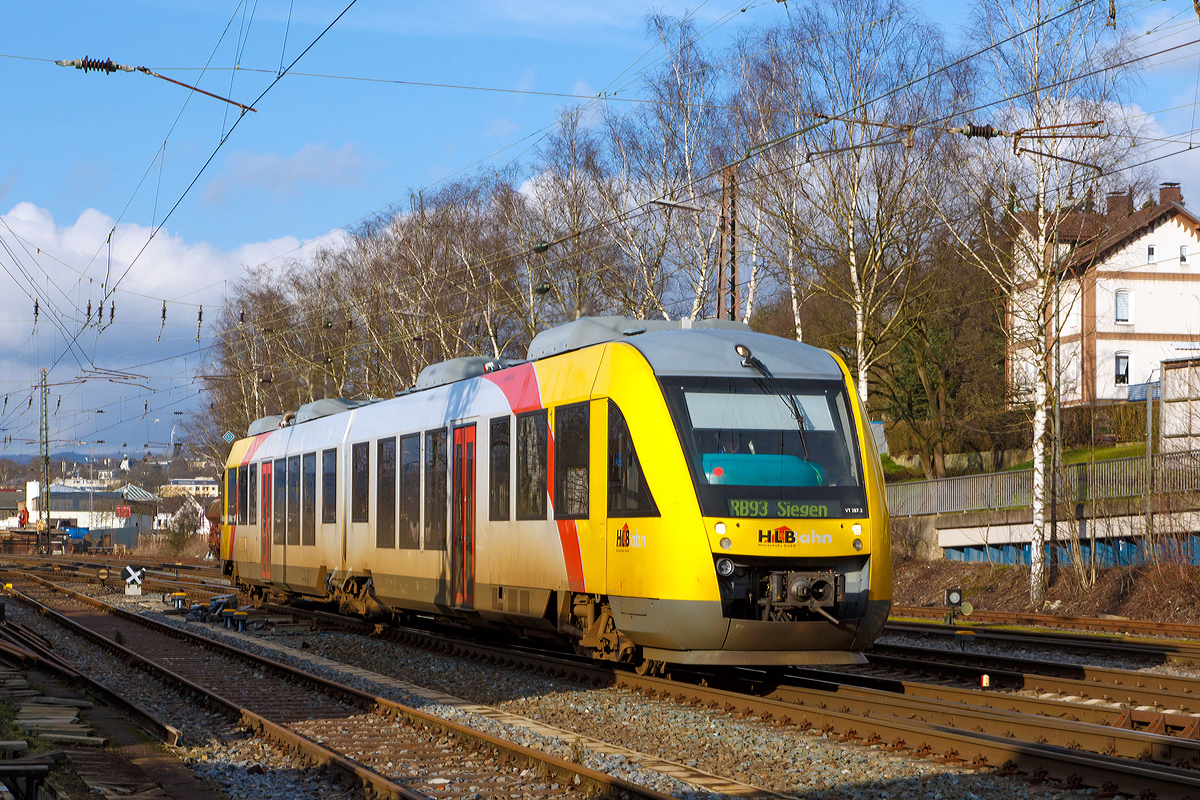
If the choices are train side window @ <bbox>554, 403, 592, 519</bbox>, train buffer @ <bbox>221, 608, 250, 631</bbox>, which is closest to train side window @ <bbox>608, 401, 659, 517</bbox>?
train side window @ <bbox>554, 403, 592, 519</bbox>

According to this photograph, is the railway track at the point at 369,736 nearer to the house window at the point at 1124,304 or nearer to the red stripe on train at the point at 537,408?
the red stripe on train at the point at 537,408

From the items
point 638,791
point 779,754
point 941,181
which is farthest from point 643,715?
point 941,181

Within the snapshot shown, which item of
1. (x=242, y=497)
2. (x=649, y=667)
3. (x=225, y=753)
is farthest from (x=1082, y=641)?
(x=242, y=497)

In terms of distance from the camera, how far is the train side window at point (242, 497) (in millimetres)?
27141

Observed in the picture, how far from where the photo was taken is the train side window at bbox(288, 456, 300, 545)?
23.0 m

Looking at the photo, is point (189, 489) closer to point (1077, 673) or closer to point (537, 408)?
point (537, 408)

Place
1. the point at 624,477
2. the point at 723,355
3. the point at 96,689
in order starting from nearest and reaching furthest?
the point at 624,477 → the point at 723,355 → the point at 96,689

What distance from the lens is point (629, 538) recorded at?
38.0ft

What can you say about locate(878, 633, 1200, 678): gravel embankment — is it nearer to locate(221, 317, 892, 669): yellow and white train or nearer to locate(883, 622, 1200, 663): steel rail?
locate(883, 622, 1200, 663): steel rail

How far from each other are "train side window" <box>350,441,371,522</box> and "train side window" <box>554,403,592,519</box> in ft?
22.5

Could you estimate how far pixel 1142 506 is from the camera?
24.0 metres

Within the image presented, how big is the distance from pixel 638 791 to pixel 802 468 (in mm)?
4727

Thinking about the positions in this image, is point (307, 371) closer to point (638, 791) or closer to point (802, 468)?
point (802, 468)

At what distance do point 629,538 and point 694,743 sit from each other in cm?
240
